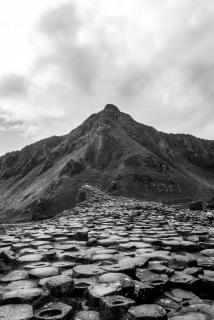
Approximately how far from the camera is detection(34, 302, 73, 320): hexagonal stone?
3263 mm

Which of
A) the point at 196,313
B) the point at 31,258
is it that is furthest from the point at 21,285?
the point at 196,313

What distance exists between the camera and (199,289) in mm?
4293

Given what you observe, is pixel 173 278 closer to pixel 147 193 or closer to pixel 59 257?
pixel 59 257

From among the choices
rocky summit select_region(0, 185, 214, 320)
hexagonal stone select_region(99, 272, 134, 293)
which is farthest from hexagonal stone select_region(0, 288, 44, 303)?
hexagonal stone select_region(99, 272, 134, 293)

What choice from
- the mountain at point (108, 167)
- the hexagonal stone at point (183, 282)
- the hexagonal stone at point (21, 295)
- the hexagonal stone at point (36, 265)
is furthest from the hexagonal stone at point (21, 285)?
the mountain at point (108, 167)

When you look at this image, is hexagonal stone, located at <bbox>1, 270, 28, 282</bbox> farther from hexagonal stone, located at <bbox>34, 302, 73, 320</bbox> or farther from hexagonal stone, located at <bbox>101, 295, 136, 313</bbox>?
hexagonal stone, located at <bbox>101, 295, 136, 313</bbox>

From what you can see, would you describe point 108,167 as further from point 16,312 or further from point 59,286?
point 16,312

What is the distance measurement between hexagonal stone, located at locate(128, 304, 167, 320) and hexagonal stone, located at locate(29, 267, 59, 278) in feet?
5.75

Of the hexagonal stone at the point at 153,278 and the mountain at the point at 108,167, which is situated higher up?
the mountain at the point at 108,167

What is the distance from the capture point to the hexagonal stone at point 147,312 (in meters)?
3.21

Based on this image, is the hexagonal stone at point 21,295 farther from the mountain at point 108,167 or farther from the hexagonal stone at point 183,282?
the mountain at point 108,167

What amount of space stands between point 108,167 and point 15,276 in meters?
61.5

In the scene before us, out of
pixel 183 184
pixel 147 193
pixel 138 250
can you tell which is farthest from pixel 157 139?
pixel 138 250

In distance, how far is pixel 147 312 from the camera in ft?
10.9
